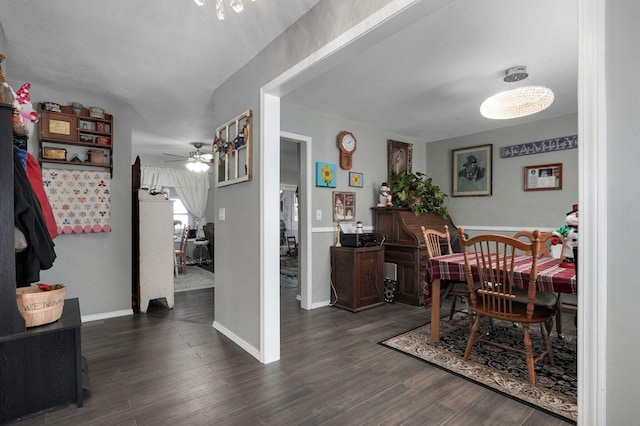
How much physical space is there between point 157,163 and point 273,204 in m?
6.11

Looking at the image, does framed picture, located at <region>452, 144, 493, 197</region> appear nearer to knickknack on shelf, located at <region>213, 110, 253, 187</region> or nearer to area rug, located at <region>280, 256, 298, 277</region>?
area rug, located at <region>280, 256, 298, 277</region>

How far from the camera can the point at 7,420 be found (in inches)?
68.2

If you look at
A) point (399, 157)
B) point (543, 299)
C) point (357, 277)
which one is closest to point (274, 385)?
point (357, 277)

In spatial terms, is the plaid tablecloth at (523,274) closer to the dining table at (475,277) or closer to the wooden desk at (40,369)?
the dining table at (475,277)

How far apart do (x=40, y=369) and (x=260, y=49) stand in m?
2.58

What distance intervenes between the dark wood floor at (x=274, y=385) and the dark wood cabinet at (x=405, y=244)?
3.27ft

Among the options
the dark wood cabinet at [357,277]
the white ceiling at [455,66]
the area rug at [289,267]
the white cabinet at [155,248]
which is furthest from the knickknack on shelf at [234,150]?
the area rug at [289,267]

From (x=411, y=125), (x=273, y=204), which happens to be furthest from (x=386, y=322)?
(x=411, y=125)

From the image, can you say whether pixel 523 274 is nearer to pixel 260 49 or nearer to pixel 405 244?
pixel 405 244

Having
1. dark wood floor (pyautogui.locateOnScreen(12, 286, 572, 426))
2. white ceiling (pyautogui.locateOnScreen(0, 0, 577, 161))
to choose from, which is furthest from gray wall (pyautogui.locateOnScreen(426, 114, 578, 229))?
dark wood floor (pyautogui.locateOnScreen(12, 286, 572, 426))

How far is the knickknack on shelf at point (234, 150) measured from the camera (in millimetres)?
2672

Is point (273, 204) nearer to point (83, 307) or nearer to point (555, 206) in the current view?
point (83, 307)

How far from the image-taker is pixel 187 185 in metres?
7.87

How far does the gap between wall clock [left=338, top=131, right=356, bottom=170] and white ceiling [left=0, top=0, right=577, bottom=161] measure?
1.24 feet
